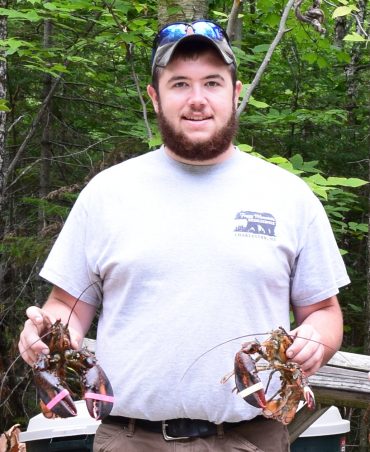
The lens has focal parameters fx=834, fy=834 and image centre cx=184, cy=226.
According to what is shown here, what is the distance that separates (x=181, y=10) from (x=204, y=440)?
313cm

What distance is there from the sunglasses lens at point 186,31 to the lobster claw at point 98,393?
4.03 ft

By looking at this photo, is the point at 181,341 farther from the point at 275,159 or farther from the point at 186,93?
the point at 275,159

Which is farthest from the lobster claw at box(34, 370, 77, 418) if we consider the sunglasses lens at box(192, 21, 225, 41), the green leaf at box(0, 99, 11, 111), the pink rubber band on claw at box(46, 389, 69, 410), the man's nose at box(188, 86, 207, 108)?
the green leaf at box(0, 99, 11, 111)

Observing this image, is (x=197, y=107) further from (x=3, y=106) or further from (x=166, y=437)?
(x=3, y=106)

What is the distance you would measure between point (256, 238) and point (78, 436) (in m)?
2.53

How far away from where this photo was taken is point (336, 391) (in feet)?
14.9

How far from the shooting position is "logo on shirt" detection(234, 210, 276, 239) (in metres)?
2.72

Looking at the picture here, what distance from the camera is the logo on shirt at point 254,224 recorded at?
272 centimetres

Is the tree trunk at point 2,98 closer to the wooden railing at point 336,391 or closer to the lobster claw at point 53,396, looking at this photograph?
the wooden railing at point 336,391

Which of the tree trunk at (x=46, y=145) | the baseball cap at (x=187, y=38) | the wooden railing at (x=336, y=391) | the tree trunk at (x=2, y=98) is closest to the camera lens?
the baseball cap at (x=187, y=38)

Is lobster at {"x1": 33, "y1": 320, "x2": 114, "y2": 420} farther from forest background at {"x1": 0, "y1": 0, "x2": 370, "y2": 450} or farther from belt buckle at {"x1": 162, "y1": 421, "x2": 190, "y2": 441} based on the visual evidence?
forest background at {"x1": 0, "y1": 0, "x2": 370, "y2": 450}

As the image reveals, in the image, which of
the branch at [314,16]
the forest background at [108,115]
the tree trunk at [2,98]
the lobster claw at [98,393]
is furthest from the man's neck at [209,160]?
the tree trunk at [2,98]

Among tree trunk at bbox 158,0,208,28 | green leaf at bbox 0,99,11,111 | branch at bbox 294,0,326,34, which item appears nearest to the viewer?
branch at bbox 294,0,326,34

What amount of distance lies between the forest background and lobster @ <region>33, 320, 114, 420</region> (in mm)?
3828
